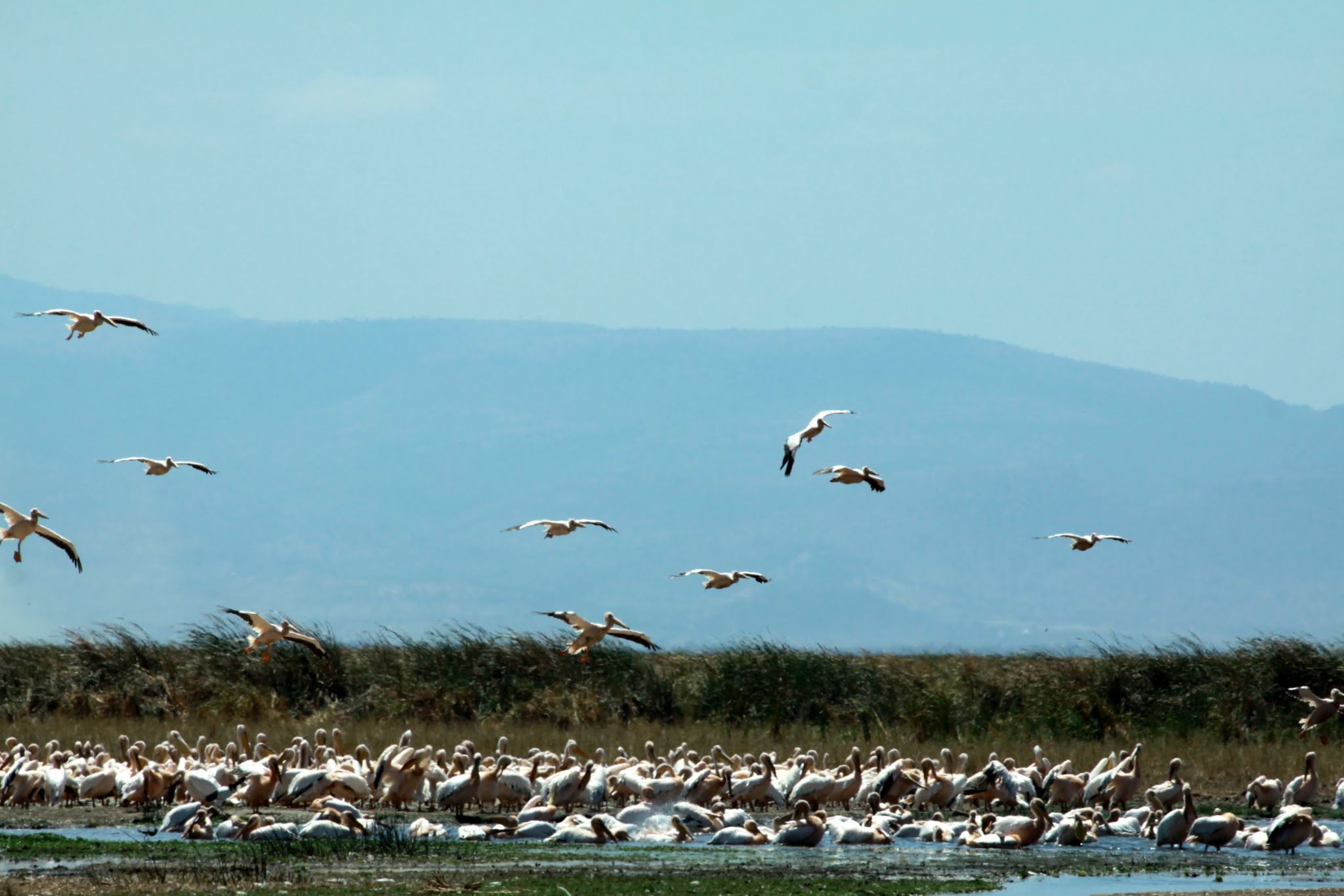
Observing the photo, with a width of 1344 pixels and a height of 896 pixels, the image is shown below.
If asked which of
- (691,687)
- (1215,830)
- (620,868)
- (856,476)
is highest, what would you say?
(856,476)

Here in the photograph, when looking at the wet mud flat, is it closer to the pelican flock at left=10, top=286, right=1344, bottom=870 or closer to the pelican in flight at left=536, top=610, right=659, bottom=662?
the pelican flock at left=10, top=286, right=1344, bottom=870

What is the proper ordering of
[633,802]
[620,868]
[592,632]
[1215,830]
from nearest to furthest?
[620,868], [1215,830], [633,802], [592,632]

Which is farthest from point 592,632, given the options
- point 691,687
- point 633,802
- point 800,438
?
point 691,687

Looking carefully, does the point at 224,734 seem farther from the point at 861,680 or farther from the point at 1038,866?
the point at 1038,866

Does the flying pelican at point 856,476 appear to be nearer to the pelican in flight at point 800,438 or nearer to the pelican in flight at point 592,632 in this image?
the pelican in flight at point 800,438

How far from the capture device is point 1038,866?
17.8 meters

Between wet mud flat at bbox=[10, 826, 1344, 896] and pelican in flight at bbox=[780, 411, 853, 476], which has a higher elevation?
pelican in flight at bbox=[780, 411, 853, 476]

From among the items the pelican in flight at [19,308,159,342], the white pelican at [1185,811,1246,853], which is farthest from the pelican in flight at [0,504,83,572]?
the white pelican at [1185,811,1246,853]

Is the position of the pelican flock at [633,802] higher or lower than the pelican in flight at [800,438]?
lower

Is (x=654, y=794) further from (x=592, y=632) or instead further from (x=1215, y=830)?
(x=1215, y=830)

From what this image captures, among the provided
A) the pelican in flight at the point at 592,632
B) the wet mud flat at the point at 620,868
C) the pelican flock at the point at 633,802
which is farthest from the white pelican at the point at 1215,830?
the pelican in flight at the point at 592,632

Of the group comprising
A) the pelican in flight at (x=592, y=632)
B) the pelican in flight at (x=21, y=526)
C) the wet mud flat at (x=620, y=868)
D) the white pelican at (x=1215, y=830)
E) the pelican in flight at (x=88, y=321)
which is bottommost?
the wet mud flat at (x=620, y=868)

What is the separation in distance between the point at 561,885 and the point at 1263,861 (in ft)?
24.2

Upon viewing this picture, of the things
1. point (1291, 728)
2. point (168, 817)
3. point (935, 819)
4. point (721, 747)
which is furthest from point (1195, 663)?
point (168, 817)
